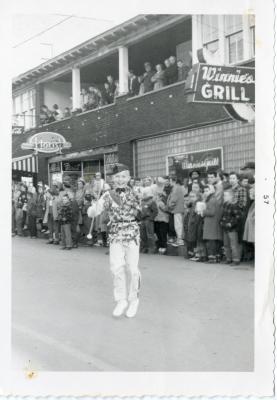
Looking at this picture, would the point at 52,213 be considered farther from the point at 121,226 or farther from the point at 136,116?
the point at 121,226

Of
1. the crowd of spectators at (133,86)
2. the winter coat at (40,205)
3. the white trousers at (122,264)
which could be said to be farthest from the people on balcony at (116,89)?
the white trousers at (122,264)

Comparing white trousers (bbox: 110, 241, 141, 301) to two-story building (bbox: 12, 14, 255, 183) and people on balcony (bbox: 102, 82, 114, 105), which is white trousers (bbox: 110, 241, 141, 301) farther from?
people on balcony (bbox: 102, 82, 114, 105)

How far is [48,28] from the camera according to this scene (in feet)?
14.7

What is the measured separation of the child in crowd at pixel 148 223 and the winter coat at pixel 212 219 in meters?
1.01

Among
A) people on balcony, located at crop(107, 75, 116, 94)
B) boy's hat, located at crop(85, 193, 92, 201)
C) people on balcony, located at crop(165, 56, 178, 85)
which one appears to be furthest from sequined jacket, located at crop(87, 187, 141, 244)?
people on balcony, located at crop(107, 75, 116, 94)

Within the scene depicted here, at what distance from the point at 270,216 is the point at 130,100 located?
7.73m

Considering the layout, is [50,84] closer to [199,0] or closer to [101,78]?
[101,78]

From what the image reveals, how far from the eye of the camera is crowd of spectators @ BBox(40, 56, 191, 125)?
32.1ft

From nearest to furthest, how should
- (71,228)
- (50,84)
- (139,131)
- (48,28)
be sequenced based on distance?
1. (48,28)
2. (71,228)
3. (50,84)
4. (139,131)

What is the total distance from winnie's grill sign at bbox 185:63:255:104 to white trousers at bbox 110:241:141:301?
66.0 inches

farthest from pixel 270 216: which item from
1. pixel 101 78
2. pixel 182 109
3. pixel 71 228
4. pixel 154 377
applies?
pixel 101 78

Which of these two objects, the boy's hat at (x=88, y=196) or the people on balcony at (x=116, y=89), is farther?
the people on balcony at (x=116, y=89)

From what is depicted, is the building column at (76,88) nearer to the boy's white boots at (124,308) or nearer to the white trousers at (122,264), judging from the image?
the white trousers at (122,264)

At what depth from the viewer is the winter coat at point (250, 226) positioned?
647 centimetres
